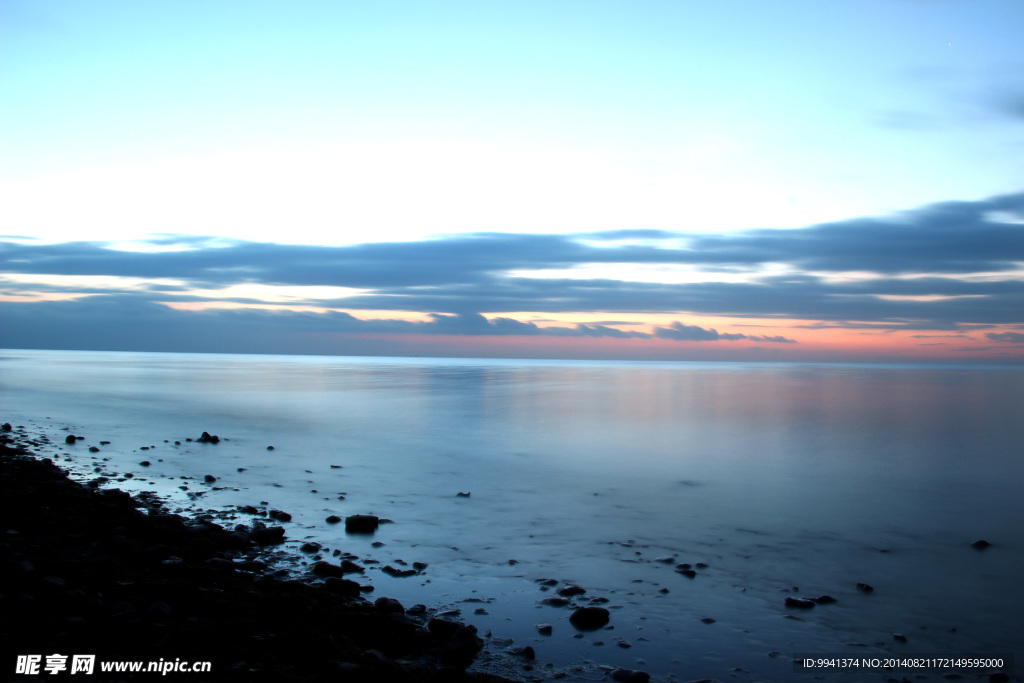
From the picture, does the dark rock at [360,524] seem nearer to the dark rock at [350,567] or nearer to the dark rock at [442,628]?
the dark rock at [350,567]

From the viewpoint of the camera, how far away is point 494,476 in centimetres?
1941

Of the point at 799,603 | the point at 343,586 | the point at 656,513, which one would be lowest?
the point at 656,513

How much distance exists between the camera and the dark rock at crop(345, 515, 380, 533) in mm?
12227

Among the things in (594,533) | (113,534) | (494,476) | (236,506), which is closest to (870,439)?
(494,476)

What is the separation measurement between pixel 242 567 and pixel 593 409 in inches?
1371

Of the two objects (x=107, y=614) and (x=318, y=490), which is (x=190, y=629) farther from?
(x=318, y=490)

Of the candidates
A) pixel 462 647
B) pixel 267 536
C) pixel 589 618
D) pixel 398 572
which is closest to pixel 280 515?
pixel 267 536

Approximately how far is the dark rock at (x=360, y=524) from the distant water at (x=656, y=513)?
30 centimetres

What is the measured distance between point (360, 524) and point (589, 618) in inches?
227

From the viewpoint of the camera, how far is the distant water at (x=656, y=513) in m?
8.38

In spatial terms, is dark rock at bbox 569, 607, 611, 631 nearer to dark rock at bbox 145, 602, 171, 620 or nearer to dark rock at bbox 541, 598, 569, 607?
dark rock at bbox 541, 598, 569, 607

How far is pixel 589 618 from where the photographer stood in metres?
8.23

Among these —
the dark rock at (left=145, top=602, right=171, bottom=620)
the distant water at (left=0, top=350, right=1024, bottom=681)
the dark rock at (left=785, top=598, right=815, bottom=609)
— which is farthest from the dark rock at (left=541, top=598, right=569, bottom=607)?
the dark rock at (left=145, top=602, right=171, bottom=620)

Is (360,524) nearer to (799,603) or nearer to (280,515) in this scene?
(280,515)
